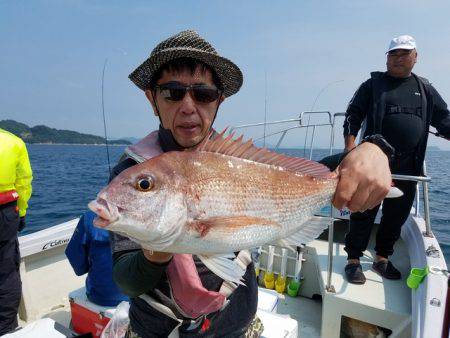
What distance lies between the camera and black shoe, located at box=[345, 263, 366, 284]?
157 inches

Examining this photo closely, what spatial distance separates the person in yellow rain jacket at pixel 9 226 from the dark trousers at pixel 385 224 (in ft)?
13.3

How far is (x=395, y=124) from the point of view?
4.16 meters

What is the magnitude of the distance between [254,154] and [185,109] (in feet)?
1.37

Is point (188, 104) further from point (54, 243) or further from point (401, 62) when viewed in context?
point (54, 243)

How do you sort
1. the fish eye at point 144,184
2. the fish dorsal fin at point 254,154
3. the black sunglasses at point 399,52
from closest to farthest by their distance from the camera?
the fish eye at point 144,184 → the fish dorsal fin at point 254,154 → the black sunglasses at point 399,52

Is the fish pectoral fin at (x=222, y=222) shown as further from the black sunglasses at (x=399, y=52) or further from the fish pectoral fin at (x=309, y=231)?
the black sunglasses at (x=399, y=52)

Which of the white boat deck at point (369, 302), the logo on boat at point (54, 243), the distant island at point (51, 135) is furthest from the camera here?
the distant island at point (51, 135)

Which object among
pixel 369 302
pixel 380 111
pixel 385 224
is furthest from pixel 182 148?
pixel 385 224

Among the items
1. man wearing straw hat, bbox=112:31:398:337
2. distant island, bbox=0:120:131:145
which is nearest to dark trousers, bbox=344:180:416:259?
man wearing straw hat, bbox=112:31:398:337

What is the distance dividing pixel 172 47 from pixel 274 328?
7.69 feet

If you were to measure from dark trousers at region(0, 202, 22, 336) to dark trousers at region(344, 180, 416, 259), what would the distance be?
403cm

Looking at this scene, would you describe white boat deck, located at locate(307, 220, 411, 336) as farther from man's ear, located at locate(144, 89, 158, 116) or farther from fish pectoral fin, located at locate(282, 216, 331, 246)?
man's ear, located at locate(144, 89, 158, 116)

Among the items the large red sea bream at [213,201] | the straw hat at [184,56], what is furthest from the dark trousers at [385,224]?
the straw hat at [184,56]

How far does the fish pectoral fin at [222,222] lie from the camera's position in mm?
1363
